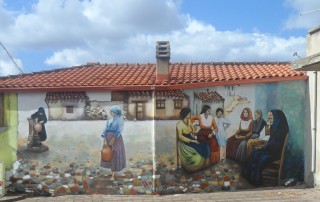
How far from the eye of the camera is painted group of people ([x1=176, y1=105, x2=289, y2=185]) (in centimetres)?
1291

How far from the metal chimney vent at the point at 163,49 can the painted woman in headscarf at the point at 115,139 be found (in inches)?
80.7

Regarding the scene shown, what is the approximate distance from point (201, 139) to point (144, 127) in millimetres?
1715

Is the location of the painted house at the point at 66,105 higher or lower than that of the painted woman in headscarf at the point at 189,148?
higher

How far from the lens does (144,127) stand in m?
12.9

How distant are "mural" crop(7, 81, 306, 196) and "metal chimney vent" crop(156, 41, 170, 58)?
4.21 feet

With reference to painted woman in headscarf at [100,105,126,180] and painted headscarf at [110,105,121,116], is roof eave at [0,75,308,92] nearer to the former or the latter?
painted headscarf at [110,105,121,116]

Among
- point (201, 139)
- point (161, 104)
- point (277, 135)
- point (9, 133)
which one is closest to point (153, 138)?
point (161, 104)

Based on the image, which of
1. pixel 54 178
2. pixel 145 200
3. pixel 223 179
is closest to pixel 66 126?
pixel 54 178

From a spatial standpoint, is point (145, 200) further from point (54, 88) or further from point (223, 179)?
point (54, 88)

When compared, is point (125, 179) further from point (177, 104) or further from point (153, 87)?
point (153, 87)

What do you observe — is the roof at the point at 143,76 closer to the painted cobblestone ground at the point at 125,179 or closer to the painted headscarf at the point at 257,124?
the painted headscarf at the point at 257,124

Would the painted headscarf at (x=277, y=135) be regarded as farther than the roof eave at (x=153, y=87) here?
Yes

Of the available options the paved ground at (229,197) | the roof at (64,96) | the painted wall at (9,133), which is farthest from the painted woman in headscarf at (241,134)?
the painted wall at (9,133)

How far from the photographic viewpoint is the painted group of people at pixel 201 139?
1289cm
